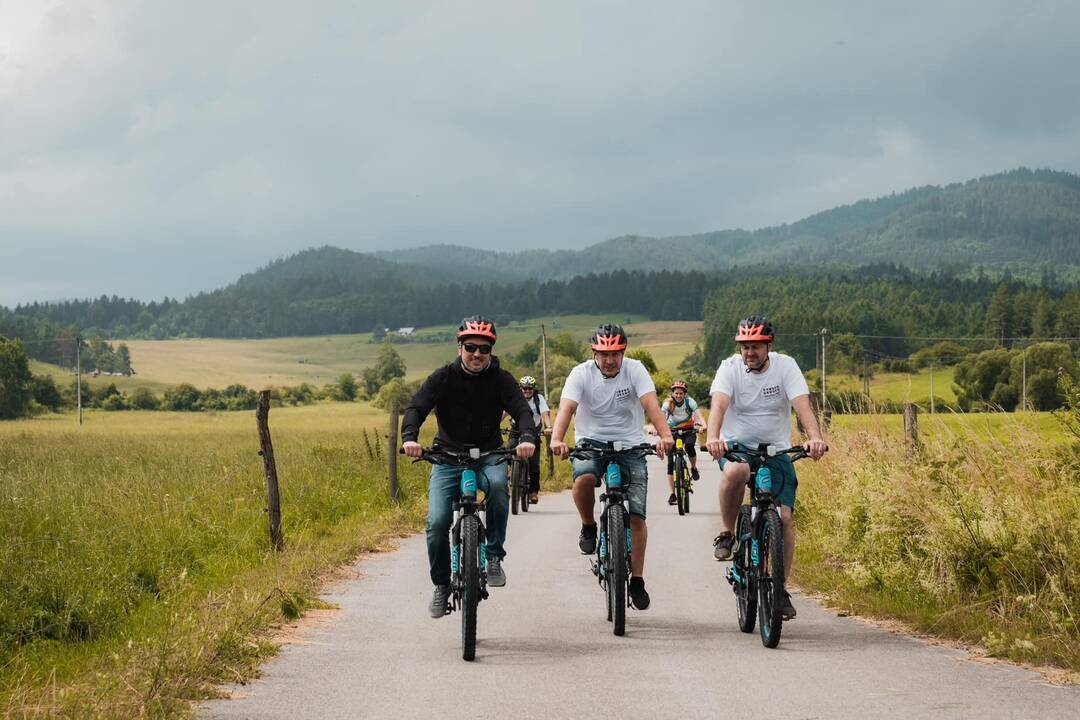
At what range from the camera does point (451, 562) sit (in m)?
8.54

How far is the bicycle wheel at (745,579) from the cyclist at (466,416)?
165 cm

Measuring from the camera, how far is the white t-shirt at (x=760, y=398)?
899cm

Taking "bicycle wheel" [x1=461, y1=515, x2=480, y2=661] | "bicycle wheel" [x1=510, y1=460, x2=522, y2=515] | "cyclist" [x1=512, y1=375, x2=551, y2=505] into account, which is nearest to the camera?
"bicycle wheel" [x1=461, y1=515, x2=480, y2=661]

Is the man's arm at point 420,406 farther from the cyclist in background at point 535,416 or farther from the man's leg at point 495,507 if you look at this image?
the cyclist in background at point 535,416

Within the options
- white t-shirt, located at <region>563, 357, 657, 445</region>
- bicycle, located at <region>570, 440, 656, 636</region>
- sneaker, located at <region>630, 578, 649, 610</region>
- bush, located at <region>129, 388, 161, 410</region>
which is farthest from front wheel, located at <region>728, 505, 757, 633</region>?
bush, located at <region>129, 388, 161, 410</region>

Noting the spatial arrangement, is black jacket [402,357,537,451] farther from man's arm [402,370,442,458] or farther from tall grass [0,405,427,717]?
tall grass [0,405,427,717]

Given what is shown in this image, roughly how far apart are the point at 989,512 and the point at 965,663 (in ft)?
6.73

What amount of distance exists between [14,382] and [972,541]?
10289 cm

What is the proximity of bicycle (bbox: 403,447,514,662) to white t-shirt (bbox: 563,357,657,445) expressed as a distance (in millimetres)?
1149

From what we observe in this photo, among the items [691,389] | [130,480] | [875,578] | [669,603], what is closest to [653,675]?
[669,603]

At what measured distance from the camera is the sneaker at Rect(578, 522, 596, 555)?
32.3 ft

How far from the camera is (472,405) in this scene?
8.52m

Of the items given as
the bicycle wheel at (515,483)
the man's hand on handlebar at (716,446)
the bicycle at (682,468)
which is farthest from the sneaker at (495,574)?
the bicycle wheel at (515,483)

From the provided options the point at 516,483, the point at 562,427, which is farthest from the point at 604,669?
the point at 516,483
